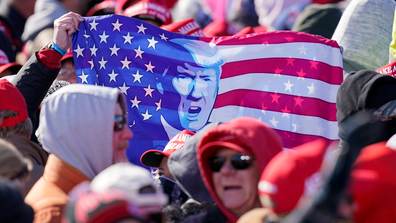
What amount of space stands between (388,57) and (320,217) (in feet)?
13.7

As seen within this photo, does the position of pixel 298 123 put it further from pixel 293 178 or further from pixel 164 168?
pixel 293 178

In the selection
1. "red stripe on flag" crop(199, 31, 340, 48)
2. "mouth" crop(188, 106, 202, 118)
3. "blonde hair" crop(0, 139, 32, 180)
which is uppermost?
"blonde hair" crop(0, 139, 32, 180)

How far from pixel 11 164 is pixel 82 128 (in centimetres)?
43

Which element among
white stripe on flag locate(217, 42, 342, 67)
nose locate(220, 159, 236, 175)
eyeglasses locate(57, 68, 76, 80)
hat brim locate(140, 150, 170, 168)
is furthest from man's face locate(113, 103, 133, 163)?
eyeglasses locate(57, 68, 76, 80)

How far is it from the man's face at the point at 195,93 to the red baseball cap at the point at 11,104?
1646 millimetres

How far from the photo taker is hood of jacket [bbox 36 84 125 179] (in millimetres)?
2762

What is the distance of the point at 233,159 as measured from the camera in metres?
2.80

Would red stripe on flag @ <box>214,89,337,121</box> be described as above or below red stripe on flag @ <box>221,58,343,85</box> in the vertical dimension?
below

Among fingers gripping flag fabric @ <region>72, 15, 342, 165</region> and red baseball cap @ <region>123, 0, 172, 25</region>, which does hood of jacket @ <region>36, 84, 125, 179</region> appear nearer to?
fingers gripping flag fabric @ <region>72, 15, 342, 165</region>

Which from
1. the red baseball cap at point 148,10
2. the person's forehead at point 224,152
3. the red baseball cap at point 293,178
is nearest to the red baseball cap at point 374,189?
the red baseball cap at point 293,178

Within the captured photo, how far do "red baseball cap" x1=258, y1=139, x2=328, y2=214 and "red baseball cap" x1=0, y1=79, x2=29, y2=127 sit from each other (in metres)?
2.22

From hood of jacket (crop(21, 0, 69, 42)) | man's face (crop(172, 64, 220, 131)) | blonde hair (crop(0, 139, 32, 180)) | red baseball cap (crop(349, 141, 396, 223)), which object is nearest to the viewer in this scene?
red baseball cap (crop(349, 141, 396, 223))

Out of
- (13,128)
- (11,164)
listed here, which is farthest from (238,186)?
(13,128)

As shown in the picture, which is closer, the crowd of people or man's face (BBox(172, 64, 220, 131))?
the crowd of people
